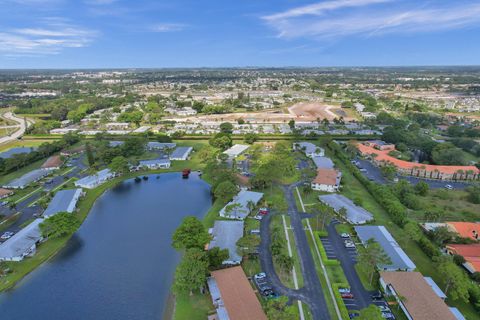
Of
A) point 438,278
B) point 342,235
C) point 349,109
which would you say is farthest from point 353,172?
point 349,109

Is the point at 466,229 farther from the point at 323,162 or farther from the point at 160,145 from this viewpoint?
the point at 160,145

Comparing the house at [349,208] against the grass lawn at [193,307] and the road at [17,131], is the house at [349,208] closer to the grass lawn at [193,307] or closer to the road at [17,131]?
the grass lawn at [193,307]

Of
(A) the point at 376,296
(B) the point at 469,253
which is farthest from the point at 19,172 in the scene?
(B) the point at 469,253

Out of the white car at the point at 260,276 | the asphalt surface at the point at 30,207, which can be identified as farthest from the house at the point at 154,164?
the white car at the point at 260,276

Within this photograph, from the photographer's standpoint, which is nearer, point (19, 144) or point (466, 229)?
point (466, 229)

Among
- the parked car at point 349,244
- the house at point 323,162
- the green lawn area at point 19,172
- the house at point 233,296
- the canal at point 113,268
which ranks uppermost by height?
the house at point 323,162

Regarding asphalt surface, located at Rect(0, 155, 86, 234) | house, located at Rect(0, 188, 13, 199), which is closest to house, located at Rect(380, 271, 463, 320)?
asphalt surface, located at Rect(0, 155, 86, 234)

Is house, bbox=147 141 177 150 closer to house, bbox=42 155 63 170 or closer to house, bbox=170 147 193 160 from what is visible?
house, bbox=170 147 193 160

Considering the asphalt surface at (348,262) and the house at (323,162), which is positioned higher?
the house at (323,162)
